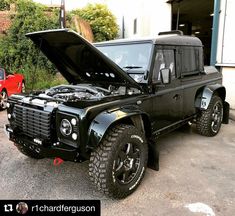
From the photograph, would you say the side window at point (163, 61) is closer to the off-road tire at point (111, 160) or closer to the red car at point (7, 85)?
the off-road tire at point (111, 160)

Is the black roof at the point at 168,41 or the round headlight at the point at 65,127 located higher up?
the black roof at the point at 168,41

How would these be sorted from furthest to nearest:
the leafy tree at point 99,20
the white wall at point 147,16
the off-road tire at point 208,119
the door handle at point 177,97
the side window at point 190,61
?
the leafy tree at point 99,20 → the white wall at point 147,16 → the off-road tire at point 208,119 → the side window at point 190,61 → the door handle at point 177,97

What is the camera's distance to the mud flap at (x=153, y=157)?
365cm

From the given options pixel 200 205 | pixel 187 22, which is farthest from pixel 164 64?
pixel 187 22

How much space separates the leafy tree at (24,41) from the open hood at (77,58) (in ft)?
25.4

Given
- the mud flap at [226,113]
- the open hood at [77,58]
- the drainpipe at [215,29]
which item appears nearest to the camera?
the open hood at [77,58]

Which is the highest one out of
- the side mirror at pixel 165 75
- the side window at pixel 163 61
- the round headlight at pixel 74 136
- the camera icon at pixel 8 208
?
the side window at pixel 163 61

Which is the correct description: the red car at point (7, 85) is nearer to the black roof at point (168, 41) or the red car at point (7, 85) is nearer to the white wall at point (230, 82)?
the black roof at point (168, 41)

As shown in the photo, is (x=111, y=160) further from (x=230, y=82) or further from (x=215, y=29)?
(x=215, y=29)

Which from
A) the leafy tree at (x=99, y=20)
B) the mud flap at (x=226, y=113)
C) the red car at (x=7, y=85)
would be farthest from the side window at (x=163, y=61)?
the leafy tree at (x=99, y=20)

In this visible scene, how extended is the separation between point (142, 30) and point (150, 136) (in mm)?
10506

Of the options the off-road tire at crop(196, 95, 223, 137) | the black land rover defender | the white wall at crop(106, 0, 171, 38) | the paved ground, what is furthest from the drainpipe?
the paved ground

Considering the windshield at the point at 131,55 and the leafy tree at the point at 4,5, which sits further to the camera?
the leafy tree at the point at 4,5

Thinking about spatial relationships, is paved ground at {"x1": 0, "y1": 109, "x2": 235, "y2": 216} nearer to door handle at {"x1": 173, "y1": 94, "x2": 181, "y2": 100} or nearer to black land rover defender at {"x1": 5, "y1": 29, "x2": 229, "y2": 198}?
black land rover defender at {"x1": 5, "y1": 29, "x2": 229, "y2": 198}
